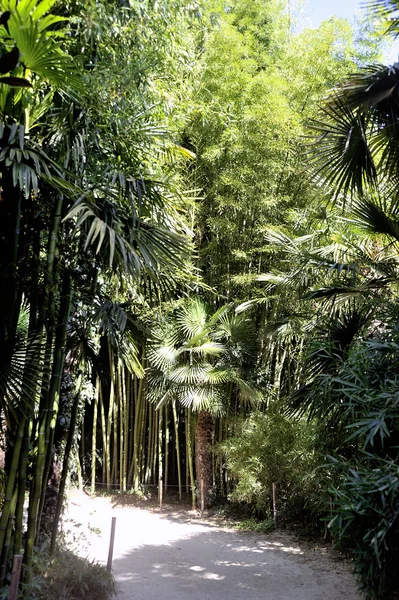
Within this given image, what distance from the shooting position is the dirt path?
177 inches

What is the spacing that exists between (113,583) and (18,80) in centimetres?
409

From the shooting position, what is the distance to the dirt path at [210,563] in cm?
449

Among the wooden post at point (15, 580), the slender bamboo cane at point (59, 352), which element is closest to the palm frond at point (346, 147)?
the slender bamboo cane at point (59, 352)

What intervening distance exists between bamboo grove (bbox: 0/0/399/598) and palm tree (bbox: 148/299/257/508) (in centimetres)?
3

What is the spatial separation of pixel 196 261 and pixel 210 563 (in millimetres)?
3995

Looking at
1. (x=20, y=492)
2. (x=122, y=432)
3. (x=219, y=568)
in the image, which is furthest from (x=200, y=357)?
(x=20, y=492)

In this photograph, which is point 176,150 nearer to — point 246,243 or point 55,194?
point 55,194

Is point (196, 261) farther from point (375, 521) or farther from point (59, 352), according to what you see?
point (375, 521)

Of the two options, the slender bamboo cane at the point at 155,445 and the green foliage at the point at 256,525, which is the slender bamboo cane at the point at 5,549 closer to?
the green foliage at the point at 256,525

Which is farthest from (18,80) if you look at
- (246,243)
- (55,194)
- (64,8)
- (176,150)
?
(246,243)

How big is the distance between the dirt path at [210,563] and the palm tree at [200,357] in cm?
122

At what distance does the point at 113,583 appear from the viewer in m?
4.22

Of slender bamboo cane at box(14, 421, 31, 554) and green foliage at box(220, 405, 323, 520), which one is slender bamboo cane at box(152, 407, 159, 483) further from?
slender bamboo cane at box(14, 421, 31, 554)

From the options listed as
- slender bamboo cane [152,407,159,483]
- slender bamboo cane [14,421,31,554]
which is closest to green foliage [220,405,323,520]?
slender bamboo cane [152,407,159,483]
